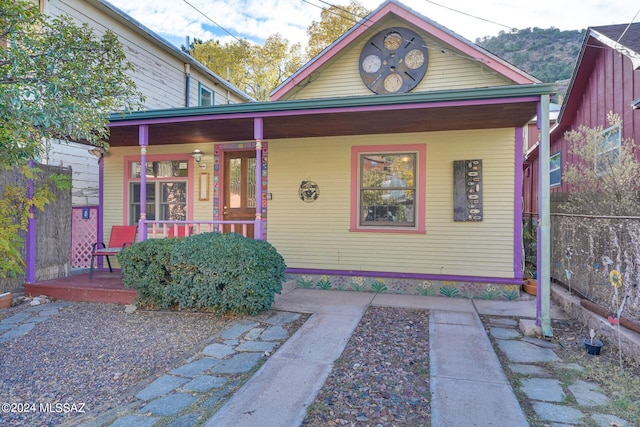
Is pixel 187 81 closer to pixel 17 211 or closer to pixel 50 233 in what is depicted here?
pixel 50 233

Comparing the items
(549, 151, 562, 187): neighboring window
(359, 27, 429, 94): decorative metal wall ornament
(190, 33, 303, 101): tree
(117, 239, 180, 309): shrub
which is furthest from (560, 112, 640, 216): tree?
(190, 33, 303, 101): tree

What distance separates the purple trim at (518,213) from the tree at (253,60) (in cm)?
1576

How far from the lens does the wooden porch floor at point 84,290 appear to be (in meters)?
5.30

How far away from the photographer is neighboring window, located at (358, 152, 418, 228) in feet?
20.2

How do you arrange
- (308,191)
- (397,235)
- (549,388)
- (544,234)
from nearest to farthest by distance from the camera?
(549,388), (544,234), (397,235), (308,191)

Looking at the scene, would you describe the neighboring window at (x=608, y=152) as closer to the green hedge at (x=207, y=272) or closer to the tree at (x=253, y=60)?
the green hedge at (x=207, y=272)

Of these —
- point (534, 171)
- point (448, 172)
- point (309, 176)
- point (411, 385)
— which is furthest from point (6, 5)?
point (534, 171)

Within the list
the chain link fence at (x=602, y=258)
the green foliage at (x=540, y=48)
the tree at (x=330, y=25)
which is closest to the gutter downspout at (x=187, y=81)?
the tree at (x=330, y=25)

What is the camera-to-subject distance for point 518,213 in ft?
18.6

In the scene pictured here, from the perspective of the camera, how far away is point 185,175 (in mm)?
7184

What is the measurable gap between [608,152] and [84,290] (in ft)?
28.4

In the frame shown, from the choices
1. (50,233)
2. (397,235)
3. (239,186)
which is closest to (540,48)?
(397,235)

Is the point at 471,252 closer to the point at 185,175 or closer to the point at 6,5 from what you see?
the point at 185,175

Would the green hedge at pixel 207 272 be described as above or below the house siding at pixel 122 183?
below
